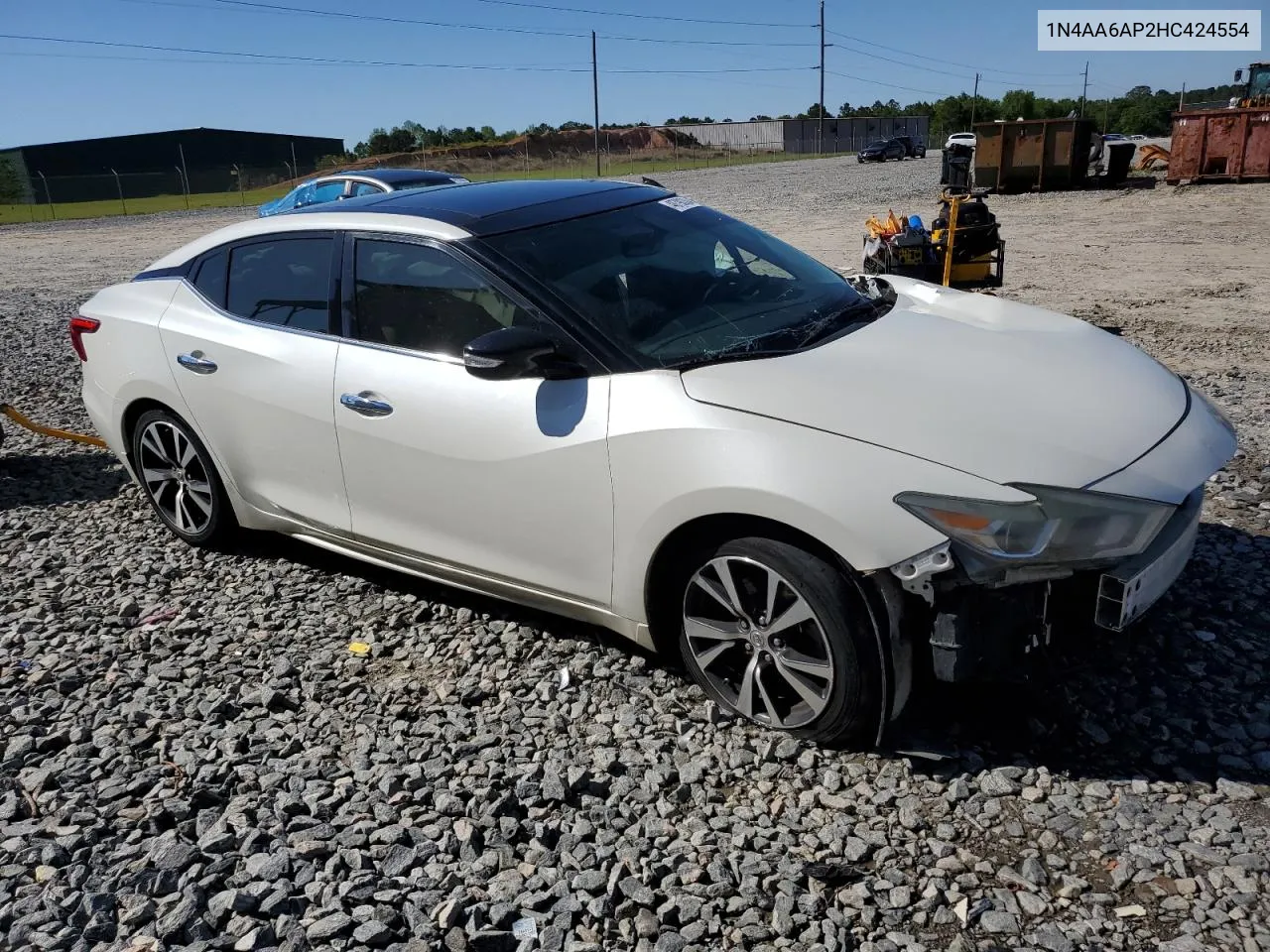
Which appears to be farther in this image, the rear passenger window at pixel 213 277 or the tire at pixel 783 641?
the rear passenger window at pixel 213 277

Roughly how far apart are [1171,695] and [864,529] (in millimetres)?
1432

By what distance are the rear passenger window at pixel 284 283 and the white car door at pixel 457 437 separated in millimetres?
180

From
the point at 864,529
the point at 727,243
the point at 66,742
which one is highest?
the point at 727,243

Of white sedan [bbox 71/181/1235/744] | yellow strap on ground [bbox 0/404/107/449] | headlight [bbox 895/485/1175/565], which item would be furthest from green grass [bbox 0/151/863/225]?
headlight [bbox 895/485/1175/565]

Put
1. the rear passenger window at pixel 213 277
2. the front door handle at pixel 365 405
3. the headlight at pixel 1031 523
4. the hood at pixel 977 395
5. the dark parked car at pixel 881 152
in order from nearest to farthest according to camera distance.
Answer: the headlight at pixel 1031 523 < the hood at pixel 977 395 < the front door handle at pixel 365 405 < the rear passenger window at pixel 213 277 < the dark parked car at pixel 881 152

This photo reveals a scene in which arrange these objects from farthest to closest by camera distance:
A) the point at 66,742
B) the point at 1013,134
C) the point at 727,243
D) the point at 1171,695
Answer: the point at 1013,134, the point at 727,243, the point at 66,742, the point at 1171,695

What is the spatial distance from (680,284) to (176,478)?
9.51 ft

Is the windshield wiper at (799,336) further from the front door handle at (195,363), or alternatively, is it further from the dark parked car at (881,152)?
the dark parked car at (881,152)

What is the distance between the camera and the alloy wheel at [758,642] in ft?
10.1

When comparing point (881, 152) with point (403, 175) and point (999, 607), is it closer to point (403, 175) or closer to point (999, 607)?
point (403, 175)

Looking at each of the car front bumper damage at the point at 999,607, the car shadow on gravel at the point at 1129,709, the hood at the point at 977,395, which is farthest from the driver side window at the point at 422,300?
the car shadow on gravel at the point at 1129,709

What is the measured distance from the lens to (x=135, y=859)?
295 cm

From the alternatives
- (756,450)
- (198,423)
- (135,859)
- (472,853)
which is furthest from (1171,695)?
(198,423)

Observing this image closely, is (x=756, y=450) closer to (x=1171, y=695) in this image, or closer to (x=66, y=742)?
(x=1171, y=695)
